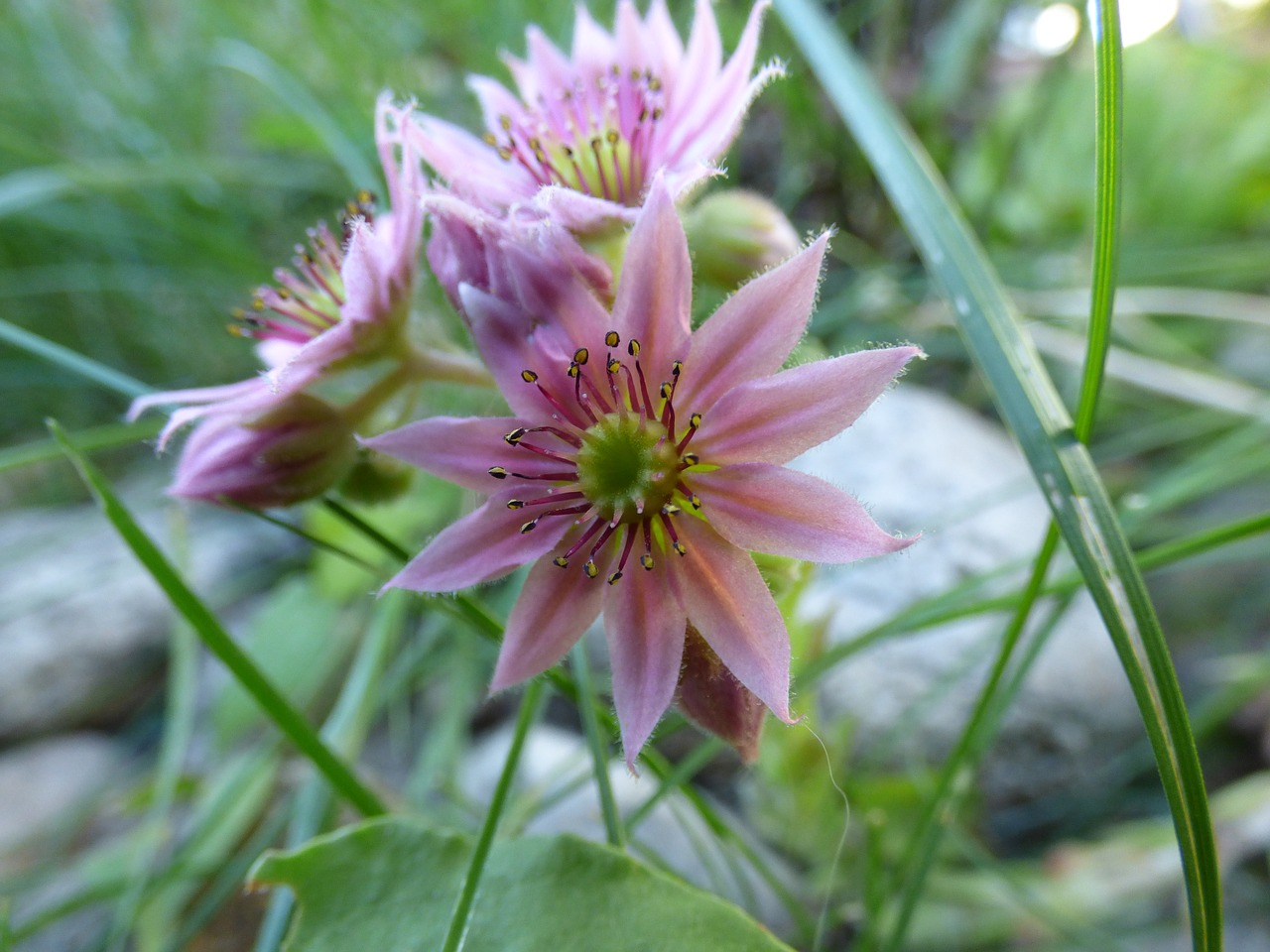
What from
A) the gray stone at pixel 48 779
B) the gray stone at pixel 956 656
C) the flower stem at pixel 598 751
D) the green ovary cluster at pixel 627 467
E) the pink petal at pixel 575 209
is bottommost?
the gray stone at pixel 48 779

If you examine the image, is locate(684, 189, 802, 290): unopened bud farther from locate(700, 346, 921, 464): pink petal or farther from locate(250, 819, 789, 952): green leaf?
locate(250, 819, 789, 952): green leaf

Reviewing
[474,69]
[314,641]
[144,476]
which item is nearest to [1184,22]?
[474,69]

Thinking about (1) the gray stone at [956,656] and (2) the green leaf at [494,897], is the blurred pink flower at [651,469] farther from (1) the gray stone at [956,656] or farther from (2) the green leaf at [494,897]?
→ (1) the gray stone at [956,656]

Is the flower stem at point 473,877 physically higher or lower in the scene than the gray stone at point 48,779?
higher

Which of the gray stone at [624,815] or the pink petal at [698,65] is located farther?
the gray stone at [624,815]

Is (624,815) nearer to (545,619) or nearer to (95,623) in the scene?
(545,619)

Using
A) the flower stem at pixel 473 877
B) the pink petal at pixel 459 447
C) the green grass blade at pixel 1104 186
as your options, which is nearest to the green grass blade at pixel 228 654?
the flower stem at pixel 473 877

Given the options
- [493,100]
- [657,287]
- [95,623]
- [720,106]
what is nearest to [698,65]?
[720,106]

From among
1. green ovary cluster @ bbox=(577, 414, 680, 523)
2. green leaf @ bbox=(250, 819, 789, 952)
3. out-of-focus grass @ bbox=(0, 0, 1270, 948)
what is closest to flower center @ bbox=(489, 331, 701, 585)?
green ovary cluster @ bbox=(577, 414, 680, 523)
